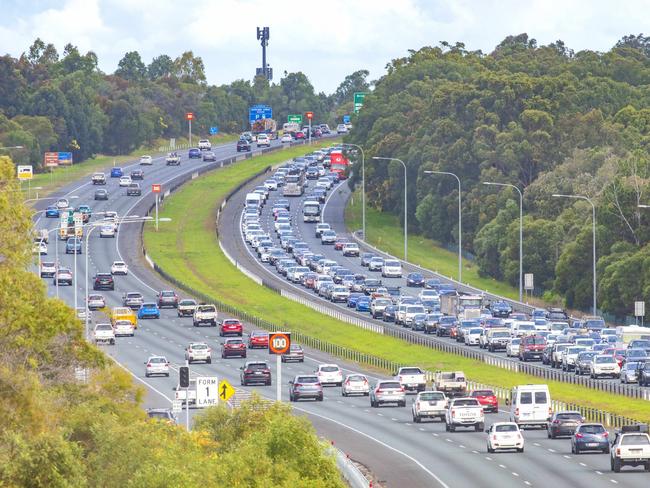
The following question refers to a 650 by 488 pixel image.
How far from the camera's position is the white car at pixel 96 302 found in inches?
4710

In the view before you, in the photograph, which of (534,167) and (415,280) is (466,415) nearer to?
(415,280)

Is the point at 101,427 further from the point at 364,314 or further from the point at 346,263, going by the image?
the point at 346,263

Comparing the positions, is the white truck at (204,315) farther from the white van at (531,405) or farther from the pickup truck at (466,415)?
the white van at (531,405)

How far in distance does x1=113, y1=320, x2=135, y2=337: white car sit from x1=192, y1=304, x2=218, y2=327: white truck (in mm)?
6712

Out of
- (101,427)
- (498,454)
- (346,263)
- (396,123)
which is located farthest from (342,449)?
(396,123)

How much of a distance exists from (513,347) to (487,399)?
24.2 metres

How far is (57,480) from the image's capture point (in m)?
38.0

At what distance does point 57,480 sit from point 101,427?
8.38 meters

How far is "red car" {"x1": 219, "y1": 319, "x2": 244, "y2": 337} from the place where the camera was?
11269 centimetres

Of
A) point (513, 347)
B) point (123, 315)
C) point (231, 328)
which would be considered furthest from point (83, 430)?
point (123, 315)

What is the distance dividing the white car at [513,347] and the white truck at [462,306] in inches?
484

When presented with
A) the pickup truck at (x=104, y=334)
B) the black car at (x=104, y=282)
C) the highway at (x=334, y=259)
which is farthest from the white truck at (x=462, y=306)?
the black car at (x=104, y=282)

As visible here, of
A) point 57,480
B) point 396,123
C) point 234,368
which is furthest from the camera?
point 396,123

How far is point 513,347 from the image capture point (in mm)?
101000
